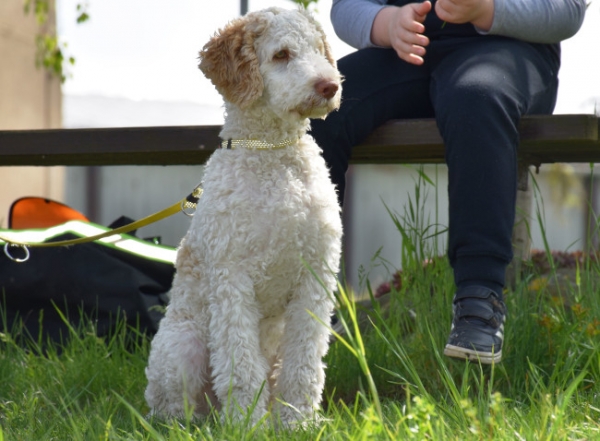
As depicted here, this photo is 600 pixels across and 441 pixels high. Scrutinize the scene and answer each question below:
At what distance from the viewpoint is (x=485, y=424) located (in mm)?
1853

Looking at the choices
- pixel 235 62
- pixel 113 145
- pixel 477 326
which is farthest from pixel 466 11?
pixel 113 145

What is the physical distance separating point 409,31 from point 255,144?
665mm

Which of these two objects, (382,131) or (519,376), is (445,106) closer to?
(382,131)

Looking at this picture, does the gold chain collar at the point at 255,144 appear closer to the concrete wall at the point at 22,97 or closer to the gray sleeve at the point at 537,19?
the gray sleeve at the point at 537,19

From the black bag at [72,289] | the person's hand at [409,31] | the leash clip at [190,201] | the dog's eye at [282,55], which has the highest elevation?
the person's hand at [409,31]

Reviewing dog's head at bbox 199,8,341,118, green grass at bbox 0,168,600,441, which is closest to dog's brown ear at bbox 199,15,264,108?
dog's head at bbox 199,8,341,118

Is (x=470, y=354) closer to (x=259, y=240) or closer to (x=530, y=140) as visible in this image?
(x=259, y=240)

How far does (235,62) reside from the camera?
2322mm

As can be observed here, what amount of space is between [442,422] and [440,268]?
3.87 feet

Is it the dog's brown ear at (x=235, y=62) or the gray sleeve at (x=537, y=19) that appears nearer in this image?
the dog's brown ear at (x=235, y=62)

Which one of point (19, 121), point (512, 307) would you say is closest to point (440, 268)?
point (512, 307)

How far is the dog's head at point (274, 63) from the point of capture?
7.30 feet

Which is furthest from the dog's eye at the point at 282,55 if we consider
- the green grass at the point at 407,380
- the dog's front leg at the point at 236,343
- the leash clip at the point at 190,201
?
the green grass at the point at 407,380

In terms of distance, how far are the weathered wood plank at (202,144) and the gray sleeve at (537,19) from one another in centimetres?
29
